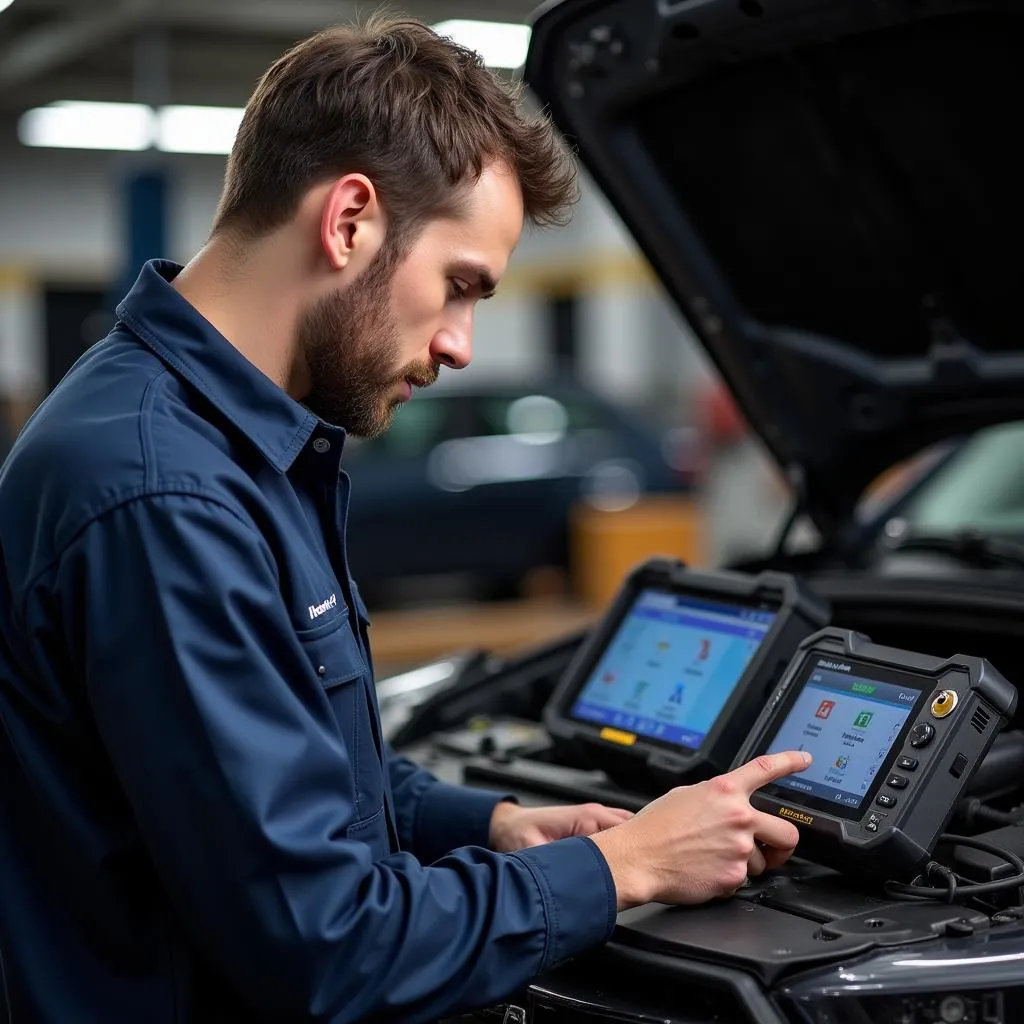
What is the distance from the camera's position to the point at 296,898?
4.16 ft

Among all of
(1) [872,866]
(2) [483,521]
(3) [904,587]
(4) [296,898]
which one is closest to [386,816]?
(4) [296,898]

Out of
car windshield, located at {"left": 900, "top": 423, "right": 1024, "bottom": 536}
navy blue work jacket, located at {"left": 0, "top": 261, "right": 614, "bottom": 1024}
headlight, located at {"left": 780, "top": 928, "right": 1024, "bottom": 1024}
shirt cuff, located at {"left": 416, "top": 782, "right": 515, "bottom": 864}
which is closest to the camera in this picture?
navy blue work jacket, located at {"left": 0, "top": 261, "right": 614, "bottom": 1024}

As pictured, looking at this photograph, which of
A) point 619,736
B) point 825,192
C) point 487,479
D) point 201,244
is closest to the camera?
point 619,736

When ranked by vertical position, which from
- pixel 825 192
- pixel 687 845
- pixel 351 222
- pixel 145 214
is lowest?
pixel 687 845

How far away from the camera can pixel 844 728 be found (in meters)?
1.68

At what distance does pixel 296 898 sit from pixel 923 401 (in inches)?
61.5

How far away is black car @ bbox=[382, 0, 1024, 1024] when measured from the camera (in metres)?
1.48

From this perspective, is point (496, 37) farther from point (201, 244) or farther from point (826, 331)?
point (826, 331)

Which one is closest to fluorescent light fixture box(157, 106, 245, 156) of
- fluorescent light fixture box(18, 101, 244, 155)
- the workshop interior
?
fluorescent light fixture box(18, 101, 244, 155)

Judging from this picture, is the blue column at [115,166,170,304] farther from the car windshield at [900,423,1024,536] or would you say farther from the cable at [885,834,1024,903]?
the cable at [885,834,1024,903]

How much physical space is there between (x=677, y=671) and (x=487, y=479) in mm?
6494

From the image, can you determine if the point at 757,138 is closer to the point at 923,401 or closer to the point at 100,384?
the point at 923,401

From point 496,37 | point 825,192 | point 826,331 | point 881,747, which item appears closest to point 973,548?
point 826,331

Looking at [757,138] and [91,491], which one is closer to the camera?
[91,491]
